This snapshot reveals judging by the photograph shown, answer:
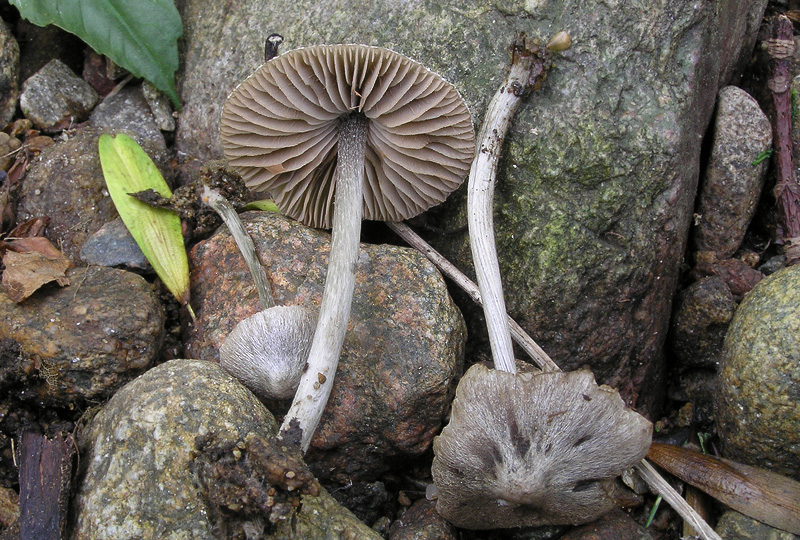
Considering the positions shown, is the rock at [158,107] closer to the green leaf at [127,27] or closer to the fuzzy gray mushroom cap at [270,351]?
the green leaf at [127,27]

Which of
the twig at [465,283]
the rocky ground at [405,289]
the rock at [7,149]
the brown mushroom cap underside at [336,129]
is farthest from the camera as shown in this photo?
the rock at [7,149]

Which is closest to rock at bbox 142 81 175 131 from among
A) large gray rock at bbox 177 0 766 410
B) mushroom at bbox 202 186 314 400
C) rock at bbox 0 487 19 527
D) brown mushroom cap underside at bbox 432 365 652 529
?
large gray rock at bbox 177 0 766 410

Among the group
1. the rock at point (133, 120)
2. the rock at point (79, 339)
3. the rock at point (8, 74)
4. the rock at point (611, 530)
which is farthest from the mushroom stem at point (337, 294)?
the rock at point (8, 74)

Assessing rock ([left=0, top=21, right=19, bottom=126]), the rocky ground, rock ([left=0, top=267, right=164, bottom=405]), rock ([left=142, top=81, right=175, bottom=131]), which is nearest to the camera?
the rocky ground

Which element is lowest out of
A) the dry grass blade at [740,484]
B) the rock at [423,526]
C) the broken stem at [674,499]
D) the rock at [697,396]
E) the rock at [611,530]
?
the rock at [423,526]

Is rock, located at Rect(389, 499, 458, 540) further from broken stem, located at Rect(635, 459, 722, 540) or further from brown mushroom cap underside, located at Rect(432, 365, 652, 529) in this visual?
broken stem, located at Rect(635, 459, 722, 540)

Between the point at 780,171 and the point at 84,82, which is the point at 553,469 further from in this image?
the point at 84,82

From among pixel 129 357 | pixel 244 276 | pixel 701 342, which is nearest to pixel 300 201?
pixel 244 276
